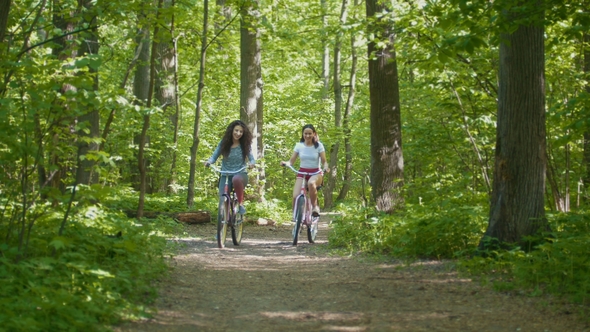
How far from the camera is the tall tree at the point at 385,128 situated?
11945mm

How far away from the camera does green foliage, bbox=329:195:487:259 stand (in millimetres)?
8695

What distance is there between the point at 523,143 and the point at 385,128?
4.38 metres

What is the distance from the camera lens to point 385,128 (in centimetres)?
1198

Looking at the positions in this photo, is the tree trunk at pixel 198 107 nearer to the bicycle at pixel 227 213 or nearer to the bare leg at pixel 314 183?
the bicycle at pixel 227 213

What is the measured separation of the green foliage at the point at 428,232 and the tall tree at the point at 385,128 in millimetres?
1515

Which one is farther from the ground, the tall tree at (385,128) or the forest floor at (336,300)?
the tall tree at (385,128)

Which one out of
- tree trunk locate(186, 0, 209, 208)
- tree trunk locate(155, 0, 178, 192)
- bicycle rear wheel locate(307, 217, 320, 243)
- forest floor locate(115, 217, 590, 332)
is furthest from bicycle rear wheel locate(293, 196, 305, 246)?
tree trunk locate(155, 0, 178, 192)

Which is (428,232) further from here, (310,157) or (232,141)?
(232,141)

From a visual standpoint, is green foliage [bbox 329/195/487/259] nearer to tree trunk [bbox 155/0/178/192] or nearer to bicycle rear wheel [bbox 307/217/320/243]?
Answer: bicycle rear wheel [bbox 307/217/320/243]

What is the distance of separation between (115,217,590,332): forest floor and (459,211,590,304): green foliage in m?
0.26

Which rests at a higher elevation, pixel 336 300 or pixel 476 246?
pixel 476 246

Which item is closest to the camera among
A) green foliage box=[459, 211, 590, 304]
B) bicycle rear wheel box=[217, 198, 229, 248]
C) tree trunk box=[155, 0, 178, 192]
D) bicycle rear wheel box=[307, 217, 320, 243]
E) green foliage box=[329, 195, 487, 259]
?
green foliage box=[459, 211, 590, 304]

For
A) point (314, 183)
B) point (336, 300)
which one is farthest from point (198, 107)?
point (336, 300)

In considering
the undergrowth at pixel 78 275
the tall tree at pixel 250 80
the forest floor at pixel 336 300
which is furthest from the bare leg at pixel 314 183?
the tall tree at pixel 250 80
